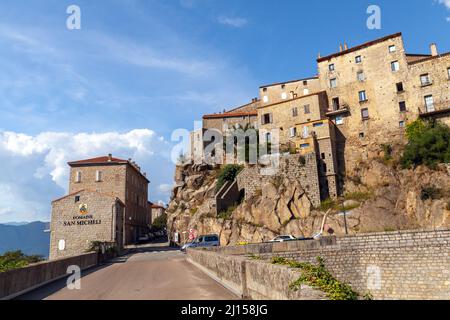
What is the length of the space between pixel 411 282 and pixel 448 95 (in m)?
32.3

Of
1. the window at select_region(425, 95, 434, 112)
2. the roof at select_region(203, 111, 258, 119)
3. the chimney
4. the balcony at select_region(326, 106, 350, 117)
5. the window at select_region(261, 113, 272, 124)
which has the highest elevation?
the chimney

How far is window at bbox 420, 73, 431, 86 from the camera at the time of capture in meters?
45.1

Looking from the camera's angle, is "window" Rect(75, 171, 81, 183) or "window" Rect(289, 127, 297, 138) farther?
"window" Rect(75, 171, 81, 183)

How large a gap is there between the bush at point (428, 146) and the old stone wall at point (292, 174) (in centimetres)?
1135

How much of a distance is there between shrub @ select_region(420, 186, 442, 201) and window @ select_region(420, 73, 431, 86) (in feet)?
55.0

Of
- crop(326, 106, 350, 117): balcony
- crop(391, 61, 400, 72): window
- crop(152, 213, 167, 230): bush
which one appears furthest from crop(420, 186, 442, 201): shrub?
crop(152, 213, 167, 230): bush

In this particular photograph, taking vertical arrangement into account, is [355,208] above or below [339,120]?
below

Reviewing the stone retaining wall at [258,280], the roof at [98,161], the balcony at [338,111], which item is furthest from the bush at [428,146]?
the roof at [98,161]

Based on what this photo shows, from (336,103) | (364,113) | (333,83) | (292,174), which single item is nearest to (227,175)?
(292,174)

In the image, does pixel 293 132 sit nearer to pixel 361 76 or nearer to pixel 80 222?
pixel 361 76

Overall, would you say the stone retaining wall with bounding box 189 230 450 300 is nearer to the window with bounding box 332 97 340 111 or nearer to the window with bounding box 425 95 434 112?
the window with bounding box 425 95 434 112

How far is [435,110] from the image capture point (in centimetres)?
4388

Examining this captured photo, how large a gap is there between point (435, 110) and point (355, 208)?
18162 millimetres

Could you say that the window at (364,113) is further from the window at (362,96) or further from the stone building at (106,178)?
the stone building at (106,178)
